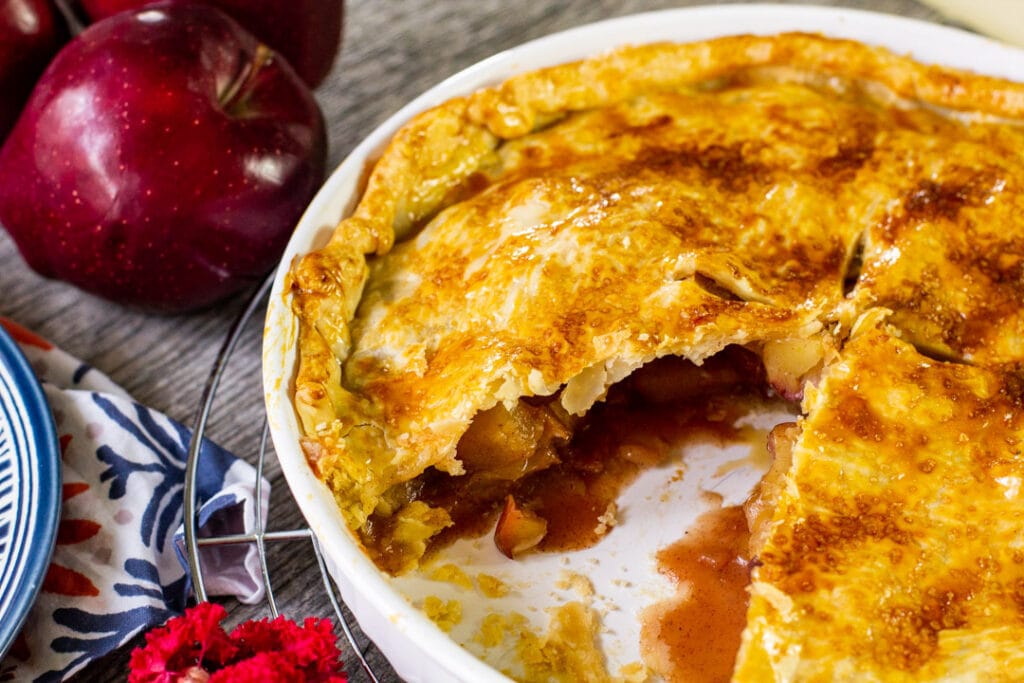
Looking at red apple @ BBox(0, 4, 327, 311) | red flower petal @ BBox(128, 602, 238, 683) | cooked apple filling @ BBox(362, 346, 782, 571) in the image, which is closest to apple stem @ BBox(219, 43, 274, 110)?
red apple @ BBox(0, 4, 327, 311)

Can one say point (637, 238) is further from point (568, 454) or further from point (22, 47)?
point (22, 47)

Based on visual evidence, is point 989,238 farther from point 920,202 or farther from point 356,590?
point 356,590

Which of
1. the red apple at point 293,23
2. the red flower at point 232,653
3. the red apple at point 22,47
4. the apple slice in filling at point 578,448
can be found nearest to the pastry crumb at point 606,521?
the apple slice in filling at point 578,448

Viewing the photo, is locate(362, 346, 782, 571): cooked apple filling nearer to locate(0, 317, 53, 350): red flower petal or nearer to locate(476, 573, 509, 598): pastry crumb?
locate(476, 573, 509, 598): pastry crumb

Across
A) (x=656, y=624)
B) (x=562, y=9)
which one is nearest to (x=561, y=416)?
(x=656, y=624)

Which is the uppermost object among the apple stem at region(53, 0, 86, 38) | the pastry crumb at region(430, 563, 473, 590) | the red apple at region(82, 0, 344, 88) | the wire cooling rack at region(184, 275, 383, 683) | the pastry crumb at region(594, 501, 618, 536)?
the apple stem at region(53, 0, 86, 38)

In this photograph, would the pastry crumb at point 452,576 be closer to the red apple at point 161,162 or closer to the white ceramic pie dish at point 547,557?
the white ceramic pie dish at point 547,557
